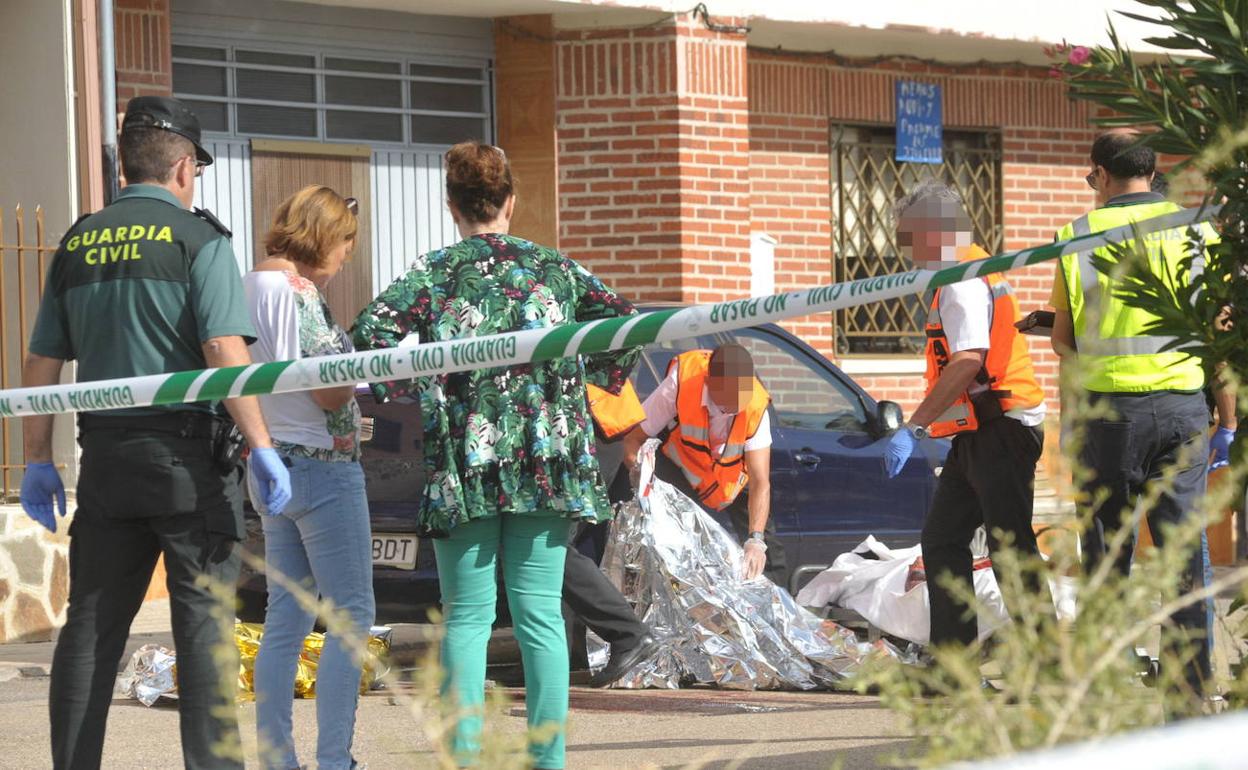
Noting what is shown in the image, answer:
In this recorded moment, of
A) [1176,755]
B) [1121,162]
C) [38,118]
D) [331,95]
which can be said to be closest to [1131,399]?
[1121,162]

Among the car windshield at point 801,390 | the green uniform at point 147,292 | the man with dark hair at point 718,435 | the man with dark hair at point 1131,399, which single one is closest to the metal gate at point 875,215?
the car windshield at point 801,390

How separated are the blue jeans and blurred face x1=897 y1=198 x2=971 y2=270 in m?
2.24

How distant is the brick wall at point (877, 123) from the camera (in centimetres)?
1445

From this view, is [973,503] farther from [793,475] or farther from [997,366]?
[793,475]

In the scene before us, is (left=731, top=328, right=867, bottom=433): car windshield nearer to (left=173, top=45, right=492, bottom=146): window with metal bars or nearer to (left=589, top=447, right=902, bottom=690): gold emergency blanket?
(left=589, top=447, right=902, bottom=690): gold emergency blanket

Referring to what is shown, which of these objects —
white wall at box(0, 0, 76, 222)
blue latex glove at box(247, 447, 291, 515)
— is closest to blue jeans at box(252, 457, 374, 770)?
blue latex glove at box(247, 447, 291, 515)

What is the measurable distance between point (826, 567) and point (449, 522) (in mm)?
3605

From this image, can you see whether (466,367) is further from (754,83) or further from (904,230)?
(754,83)

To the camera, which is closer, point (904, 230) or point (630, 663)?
point (904, 230)

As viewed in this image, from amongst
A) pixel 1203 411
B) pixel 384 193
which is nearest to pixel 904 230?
pixel 1203 411

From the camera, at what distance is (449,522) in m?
5.16

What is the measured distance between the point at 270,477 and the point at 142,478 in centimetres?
33

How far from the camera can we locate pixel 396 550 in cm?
775

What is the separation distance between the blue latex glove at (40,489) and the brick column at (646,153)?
820 centimetres
